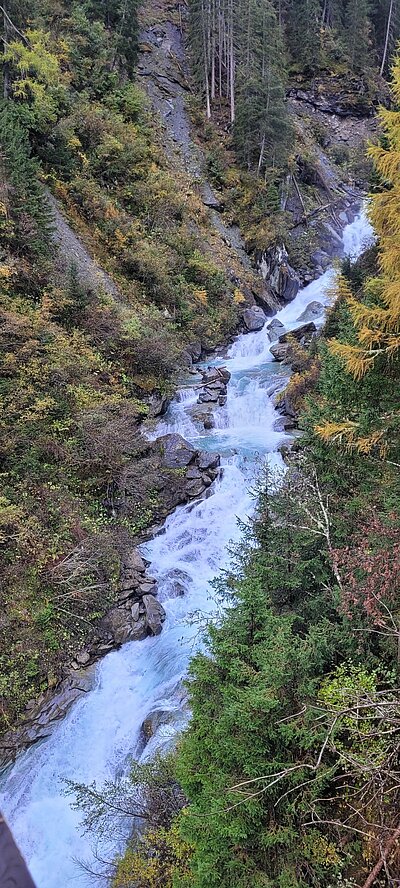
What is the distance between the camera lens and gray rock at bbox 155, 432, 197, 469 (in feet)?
42.1

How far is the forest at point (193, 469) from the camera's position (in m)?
3.94

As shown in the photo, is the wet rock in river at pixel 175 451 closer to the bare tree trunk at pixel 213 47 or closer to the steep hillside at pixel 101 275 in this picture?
the steep hillside at pixel 101 275

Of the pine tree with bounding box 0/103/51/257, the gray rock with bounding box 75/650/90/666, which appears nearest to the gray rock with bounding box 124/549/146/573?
the gray rock with bounding box 75/650/90/666

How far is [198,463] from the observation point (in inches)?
514

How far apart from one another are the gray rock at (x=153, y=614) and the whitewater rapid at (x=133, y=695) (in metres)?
0.17

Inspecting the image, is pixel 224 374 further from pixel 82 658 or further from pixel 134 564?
pixel 82 658

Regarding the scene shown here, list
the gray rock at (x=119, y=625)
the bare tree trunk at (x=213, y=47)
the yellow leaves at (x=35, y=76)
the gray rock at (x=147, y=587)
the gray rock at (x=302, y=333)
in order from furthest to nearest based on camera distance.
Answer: the bare tree trunk at (x=213, y=47) → the gray rock at (x=302, y=333) → the yellow leaves at (x=35, y=76) → the gray rock at (x=147, y=587) → the gray rock at (x=119, y=625)

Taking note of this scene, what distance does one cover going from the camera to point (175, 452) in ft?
42.9

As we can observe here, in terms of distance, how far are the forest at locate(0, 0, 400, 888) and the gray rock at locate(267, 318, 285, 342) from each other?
5.23ft

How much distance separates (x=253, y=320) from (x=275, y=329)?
4.30ft

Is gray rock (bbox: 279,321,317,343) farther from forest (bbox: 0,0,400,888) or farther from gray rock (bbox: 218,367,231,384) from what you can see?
gray rock (bbox: 218,367,231,384)

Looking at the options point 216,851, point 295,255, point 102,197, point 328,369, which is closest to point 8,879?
point 216,851

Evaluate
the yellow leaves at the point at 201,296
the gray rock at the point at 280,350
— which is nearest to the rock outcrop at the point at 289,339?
the gray rock at the point at 280,350

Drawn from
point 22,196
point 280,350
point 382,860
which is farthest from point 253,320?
point 382,860
